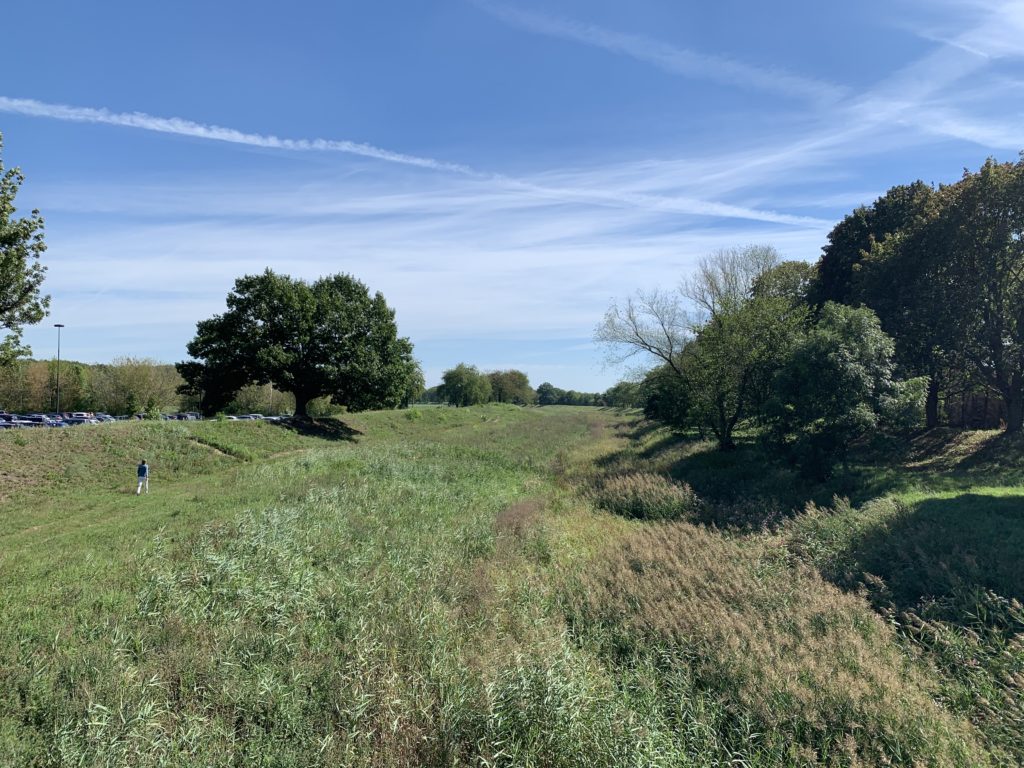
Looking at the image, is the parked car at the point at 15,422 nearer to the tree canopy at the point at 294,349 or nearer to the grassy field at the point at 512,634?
the tree canopy at the point at 294,349

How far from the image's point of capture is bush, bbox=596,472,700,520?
15.4 metres

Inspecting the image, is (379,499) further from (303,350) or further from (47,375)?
(47,375)

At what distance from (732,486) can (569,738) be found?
15452 mm

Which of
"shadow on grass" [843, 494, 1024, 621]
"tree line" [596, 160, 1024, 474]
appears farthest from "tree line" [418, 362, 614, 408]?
"shadow on grass" [843, 494, 1024, 621]

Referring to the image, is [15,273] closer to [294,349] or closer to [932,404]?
[294,349]

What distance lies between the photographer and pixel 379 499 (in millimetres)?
Result: 15883

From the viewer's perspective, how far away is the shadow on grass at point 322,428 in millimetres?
36634

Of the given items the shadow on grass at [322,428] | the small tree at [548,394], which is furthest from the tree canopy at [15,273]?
the small tree at [548,394]

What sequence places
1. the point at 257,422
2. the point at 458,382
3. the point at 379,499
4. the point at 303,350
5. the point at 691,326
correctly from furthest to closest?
the point at 458,382 → the point at 303,350 → the point at 257,422 → the point at 691,326 → the point at 379,499

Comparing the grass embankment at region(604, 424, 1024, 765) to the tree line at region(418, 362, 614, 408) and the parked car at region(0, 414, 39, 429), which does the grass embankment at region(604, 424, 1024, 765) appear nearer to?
the tree line at region(418, 362, 614, 408)

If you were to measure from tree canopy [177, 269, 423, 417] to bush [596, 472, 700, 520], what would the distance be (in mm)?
26584

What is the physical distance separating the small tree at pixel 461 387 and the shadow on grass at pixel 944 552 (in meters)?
80.4

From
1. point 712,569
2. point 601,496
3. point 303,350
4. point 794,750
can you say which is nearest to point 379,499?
point 601,496

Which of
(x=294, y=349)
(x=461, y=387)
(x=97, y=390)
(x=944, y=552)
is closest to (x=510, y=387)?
(x=461, y=387)
